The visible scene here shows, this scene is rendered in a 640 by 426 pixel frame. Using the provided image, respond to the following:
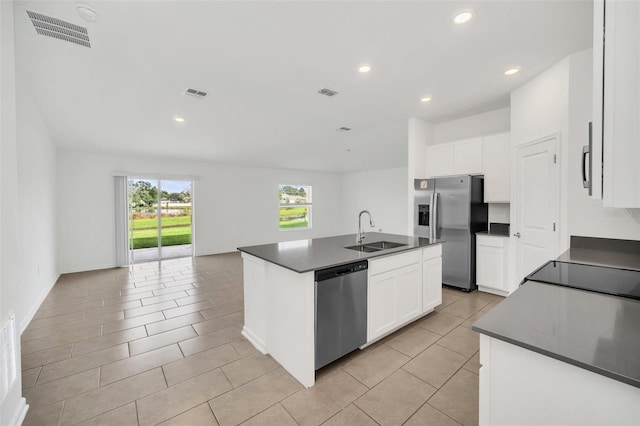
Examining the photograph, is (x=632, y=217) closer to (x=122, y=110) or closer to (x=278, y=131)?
(x=278, y=131)

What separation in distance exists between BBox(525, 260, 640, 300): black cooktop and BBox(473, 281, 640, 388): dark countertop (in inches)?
4.5

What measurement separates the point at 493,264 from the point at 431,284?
1.37 metres

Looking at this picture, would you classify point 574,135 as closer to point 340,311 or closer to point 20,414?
point 340,311

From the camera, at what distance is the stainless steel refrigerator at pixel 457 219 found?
12.6 feet

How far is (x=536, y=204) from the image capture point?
3.06m

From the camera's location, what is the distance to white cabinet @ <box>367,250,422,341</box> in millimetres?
2398

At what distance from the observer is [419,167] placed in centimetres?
446

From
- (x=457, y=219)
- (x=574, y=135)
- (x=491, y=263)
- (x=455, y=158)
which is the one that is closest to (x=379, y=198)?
(x=455, y=158)

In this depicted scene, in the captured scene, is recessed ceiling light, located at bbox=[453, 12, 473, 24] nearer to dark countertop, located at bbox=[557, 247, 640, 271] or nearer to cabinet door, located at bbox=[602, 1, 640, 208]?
cabinet door, located at bbox=[602, 1, 640, 208]

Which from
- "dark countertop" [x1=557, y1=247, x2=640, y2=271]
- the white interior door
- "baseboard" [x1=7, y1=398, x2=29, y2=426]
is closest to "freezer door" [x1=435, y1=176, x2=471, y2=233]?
the white interior door

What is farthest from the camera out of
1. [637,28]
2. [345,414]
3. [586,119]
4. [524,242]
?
[524,242]


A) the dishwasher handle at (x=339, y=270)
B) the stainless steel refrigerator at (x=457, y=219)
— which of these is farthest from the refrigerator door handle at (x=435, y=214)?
the dishwasher handle at (x=339, y=270)

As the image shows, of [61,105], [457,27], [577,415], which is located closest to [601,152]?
[577,415]

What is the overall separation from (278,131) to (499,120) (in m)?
3.55
